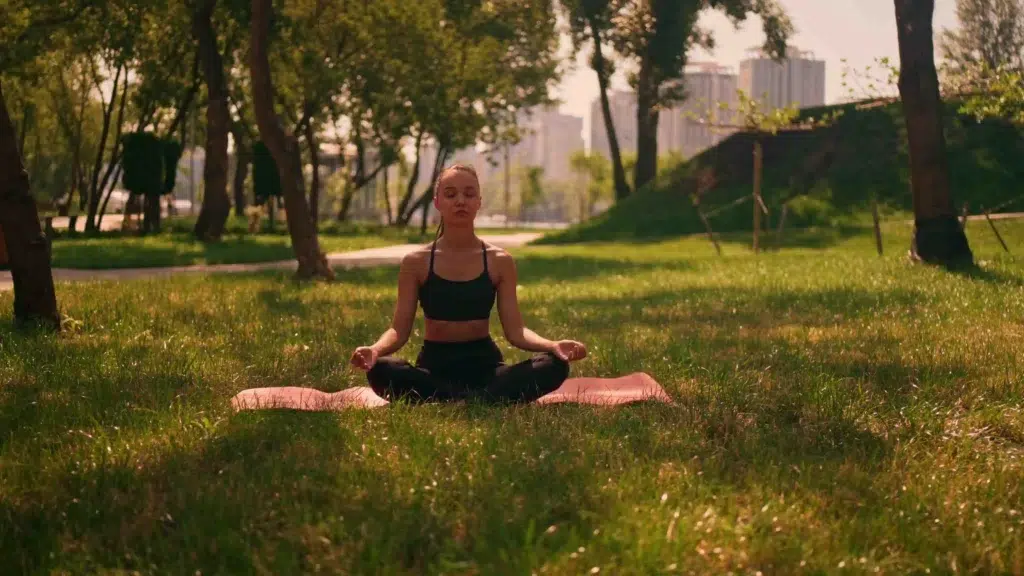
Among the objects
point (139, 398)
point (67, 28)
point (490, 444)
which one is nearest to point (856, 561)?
point (490, 444)

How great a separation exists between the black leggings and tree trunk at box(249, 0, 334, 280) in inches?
393

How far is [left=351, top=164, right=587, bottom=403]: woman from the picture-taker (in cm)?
598

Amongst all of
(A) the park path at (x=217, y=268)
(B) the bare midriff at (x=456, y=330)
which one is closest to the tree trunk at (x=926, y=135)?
(A) the park path at (x=217, y=268)

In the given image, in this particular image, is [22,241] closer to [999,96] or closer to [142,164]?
[999,96]

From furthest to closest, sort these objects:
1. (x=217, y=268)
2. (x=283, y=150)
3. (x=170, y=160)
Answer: (x=170, y=160) < (x=217, y=268) < (x=283, y=150)

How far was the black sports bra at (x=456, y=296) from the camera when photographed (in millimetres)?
6102

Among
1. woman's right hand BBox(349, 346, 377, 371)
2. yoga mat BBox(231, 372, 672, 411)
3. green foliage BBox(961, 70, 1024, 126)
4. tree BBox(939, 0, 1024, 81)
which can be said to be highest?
tree BBox(939, 0, 1024, 81)

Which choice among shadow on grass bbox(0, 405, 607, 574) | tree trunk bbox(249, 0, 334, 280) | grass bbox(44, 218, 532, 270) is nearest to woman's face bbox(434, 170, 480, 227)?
shadow on grass bbox(0, 405, 607, 574)

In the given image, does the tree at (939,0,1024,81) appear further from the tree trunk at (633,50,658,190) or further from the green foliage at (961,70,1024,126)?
the green foliage at (961,70,1024,126)

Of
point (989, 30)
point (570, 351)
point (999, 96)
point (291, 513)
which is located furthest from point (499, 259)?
point (989, 30)

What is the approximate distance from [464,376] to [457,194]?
40.3 inches

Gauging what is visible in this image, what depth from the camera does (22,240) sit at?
9273 mm

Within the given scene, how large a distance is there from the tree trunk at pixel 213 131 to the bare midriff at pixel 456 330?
65.0 ft

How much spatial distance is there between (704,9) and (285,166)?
2643cm
